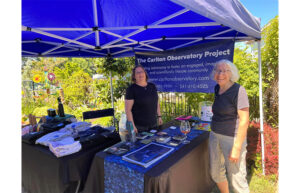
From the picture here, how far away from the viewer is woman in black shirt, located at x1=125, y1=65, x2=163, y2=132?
2029 millimetres

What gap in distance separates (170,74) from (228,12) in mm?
2041

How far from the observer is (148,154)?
1343 mm

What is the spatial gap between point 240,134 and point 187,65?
1.93 m

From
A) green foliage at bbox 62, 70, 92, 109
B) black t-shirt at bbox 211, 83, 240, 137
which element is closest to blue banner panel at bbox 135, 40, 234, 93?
black t-shirt at bbox 211, 83, 240, 137

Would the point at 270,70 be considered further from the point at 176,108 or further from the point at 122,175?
the point at 122,175

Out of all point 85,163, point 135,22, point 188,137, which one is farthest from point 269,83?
point 85,163

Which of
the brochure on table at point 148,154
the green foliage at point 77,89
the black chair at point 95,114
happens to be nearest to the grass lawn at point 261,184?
the brochure on table at point 148,154

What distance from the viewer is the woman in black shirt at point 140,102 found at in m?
2.03

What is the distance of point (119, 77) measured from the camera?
Answer: 17.7 ft

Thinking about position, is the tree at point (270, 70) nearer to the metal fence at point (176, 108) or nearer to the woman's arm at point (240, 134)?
the metal fence at point (176, 108)

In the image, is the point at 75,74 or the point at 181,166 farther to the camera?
the point at 75,74

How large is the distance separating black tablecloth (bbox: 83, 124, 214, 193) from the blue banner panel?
1.36m
